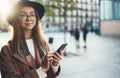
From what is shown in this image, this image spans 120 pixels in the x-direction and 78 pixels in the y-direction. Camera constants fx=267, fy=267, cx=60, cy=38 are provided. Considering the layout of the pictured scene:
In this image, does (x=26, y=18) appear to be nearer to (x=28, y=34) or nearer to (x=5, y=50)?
(x=28, y=34)

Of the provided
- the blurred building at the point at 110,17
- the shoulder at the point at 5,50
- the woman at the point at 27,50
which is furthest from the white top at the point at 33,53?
the blurred building at the point at 110,17

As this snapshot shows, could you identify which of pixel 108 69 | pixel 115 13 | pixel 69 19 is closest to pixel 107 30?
pixel 115 13

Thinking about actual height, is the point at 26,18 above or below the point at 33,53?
above

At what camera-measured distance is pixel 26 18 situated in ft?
6.03

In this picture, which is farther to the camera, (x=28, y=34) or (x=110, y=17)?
(x=110, y=17)

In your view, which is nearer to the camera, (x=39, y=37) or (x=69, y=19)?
(x=39, y=37)

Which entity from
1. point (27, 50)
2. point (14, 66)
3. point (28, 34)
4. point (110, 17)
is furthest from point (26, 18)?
point (110, 17)

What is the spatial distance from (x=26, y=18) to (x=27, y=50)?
225mm

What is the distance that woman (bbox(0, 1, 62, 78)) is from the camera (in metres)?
1.74

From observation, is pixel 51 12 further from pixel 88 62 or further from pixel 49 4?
pixel 88 62

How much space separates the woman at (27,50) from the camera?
174 cm

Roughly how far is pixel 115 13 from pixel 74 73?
73.4 feet

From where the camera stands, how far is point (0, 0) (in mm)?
2533

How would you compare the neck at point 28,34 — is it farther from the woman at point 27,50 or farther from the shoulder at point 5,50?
the shoulder at point 5,50
